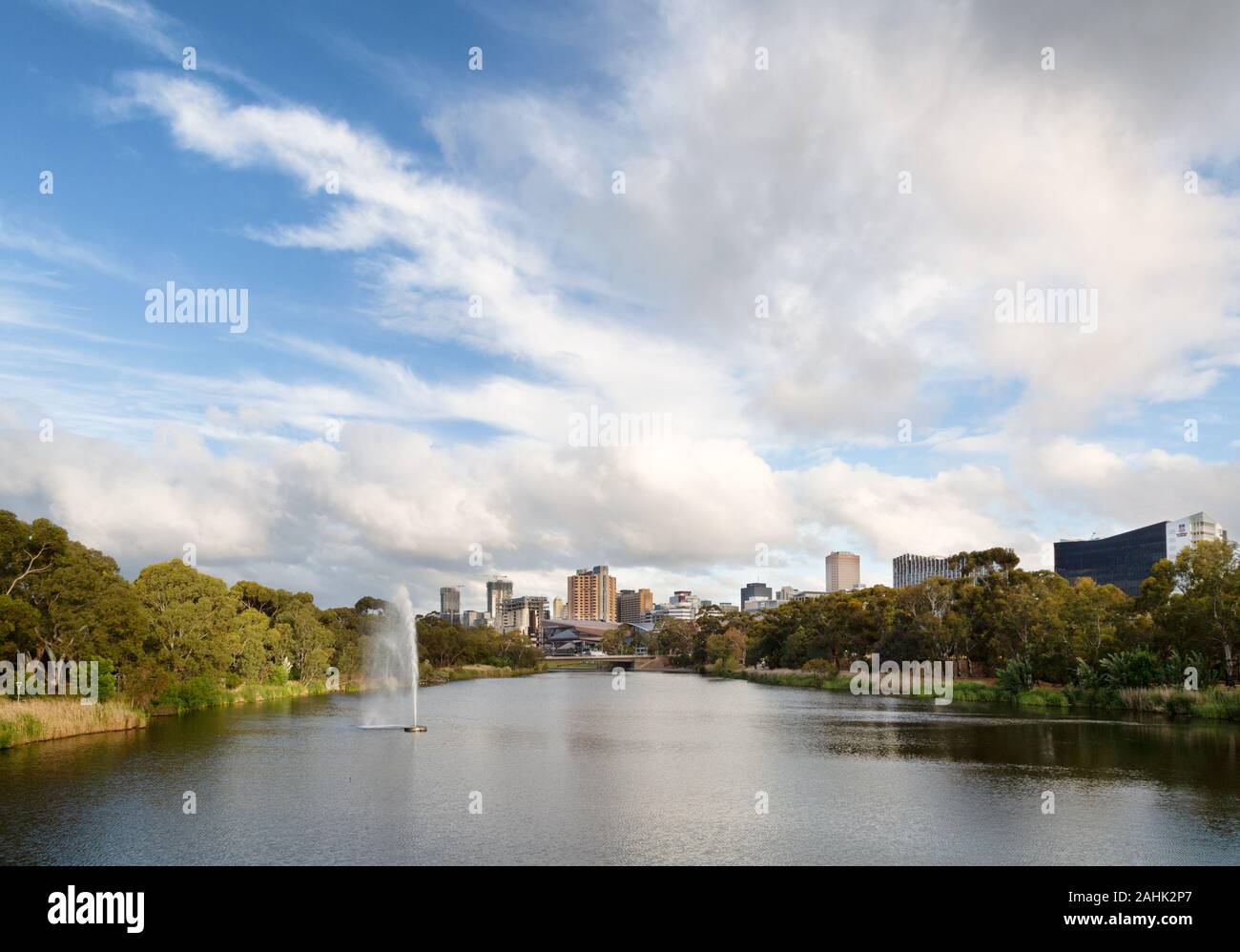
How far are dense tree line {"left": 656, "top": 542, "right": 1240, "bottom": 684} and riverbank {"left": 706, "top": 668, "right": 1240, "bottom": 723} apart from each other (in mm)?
1468

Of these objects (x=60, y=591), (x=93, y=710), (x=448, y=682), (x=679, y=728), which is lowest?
(x=448, y=682)

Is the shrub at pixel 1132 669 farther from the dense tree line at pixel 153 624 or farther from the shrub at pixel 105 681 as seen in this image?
the shrub at pixel 105 681

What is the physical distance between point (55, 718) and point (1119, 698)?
222 ft

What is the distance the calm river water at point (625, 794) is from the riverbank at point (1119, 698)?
14.0ft

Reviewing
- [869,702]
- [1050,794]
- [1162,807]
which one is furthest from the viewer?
[869,702]

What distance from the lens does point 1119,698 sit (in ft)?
216

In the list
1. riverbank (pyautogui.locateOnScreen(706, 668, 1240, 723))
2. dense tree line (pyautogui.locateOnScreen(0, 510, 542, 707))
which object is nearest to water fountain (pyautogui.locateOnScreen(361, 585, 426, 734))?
dense tree line (pyautogui.locateOnScreen(0, 510, 542, 707))

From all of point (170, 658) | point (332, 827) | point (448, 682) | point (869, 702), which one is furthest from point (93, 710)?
point (448, 682)

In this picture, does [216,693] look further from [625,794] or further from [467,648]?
[467,648]

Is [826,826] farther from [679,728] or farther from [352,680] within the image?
[352,680]
